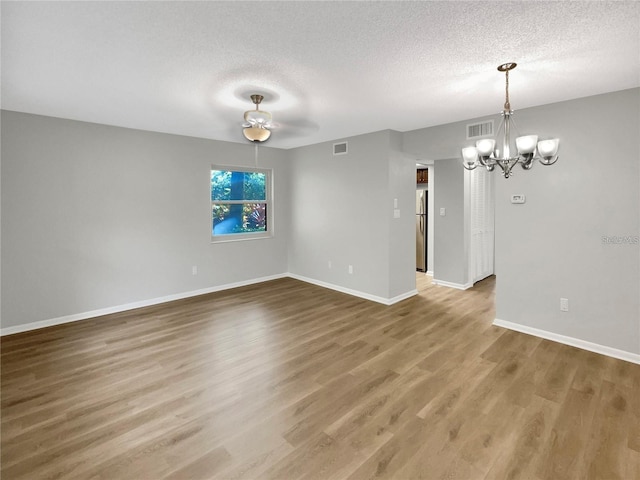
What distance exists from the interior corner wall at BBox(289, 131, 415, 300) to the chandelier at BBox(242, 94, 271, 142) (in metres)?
1.99

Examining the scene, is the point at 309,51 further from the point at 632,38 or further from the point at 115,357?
the point at 115,357

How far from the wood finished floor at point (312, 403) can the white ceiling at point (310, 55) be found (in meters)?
2.53

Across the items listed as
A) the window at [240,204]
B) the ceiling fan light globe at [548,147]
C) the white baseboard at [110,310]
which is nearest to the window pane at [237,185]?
the window at [240,204]

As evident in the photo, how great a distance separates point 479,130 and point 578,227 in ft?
5.06

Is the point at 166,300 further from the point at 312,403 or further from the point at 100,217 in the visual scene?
the point at 312,403

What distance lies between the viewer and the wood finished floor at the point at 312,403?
5.96 feet

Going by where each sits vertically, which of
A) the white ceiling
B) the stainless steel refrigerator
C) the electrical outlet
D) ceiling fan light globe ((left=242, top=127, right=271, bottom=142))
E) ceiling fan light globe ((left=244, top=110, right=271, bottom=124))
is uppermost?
the white ceiling

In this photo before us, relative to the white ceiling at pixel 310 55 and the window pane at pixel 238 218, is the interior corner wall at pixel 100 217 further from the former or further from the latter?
the white ceiling at pixel 310 55

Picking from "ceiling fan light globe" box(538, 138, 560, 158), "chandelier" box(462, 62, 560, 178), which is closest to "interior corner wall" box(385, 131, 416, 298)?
"chandelier" box(462, 62, 560, 178)

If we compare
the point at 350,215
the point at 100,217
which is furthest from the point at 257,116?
the point at 100,217

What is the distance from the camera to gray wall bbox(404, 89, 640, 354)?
297cm

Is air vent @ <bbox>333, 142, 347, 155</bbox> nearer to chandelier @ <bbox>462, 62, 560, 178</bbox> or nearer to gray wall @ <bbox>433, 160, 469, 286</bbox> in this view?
gray wall @ <bbox>433, 160, 469, 286</bbox>

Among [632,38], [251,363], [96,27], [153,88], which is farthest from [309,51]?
[251,363]

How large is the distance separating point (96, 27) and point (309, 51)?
1.32 meters
